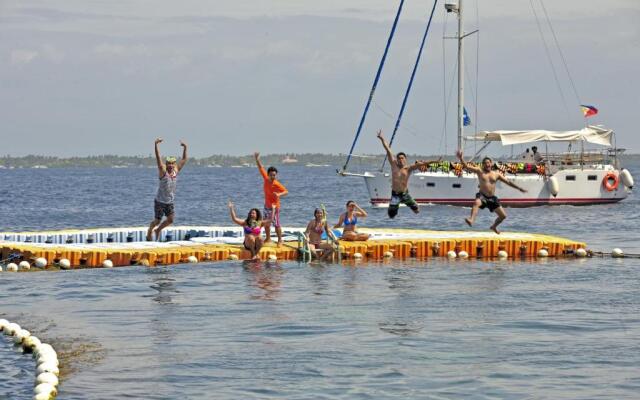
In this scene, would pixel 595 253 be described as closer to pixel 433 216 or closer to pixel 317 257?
pixel 317 257

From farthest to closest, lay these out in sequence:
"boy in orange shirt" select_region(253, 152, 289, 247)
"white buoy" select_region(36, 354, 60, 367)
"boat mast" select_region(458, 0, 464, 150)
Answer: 1. "boat mast" select_region(458, 0, 464, 150)
2. "boy in orange shirt" select_region(253, 152, 289, 247)
3. "white buoy" select_region(36, 354, 60, 367)

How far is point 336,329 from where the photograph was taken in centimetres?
1875

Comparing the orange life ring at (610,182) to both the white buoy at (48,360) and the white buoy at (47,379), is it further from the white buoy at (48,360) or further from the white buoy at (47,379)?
the white buoy at (47,379)

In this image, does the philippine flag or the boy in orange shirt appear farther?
the philippine flag

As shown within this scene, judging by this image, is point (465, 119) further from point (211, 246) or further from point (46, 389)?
point (46, 389)

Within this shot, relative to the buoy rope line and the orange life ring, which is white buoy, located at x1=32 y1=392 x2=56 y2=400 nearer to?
the buoy rope line

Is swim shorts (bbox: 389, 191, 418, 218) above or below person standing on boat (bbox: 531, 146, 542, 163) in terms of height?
below

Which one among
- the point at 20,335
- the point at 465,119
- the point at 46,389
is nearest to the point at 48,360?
the point at 46,389

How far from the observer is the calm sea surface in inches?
588

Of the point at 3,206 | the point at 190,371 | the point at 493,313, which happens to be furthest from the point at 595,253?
the point at 3,206

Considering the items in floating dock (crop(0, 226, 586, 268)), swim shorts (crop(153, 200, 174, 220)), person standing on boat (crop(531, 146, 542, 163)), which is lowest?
floating dock (crop(0, 226, 586, 268))

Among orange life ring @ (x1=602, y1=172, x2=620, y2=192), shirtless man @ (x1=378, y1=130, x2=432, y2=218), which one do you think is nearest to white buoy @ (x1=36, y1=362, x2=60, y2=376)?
shirtless man @ (x1=378, y1=130, x2=432, y2=218)

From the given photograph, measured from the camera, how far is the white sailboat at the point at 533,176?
56781 millimetres

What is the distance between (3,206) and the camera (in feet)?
223
